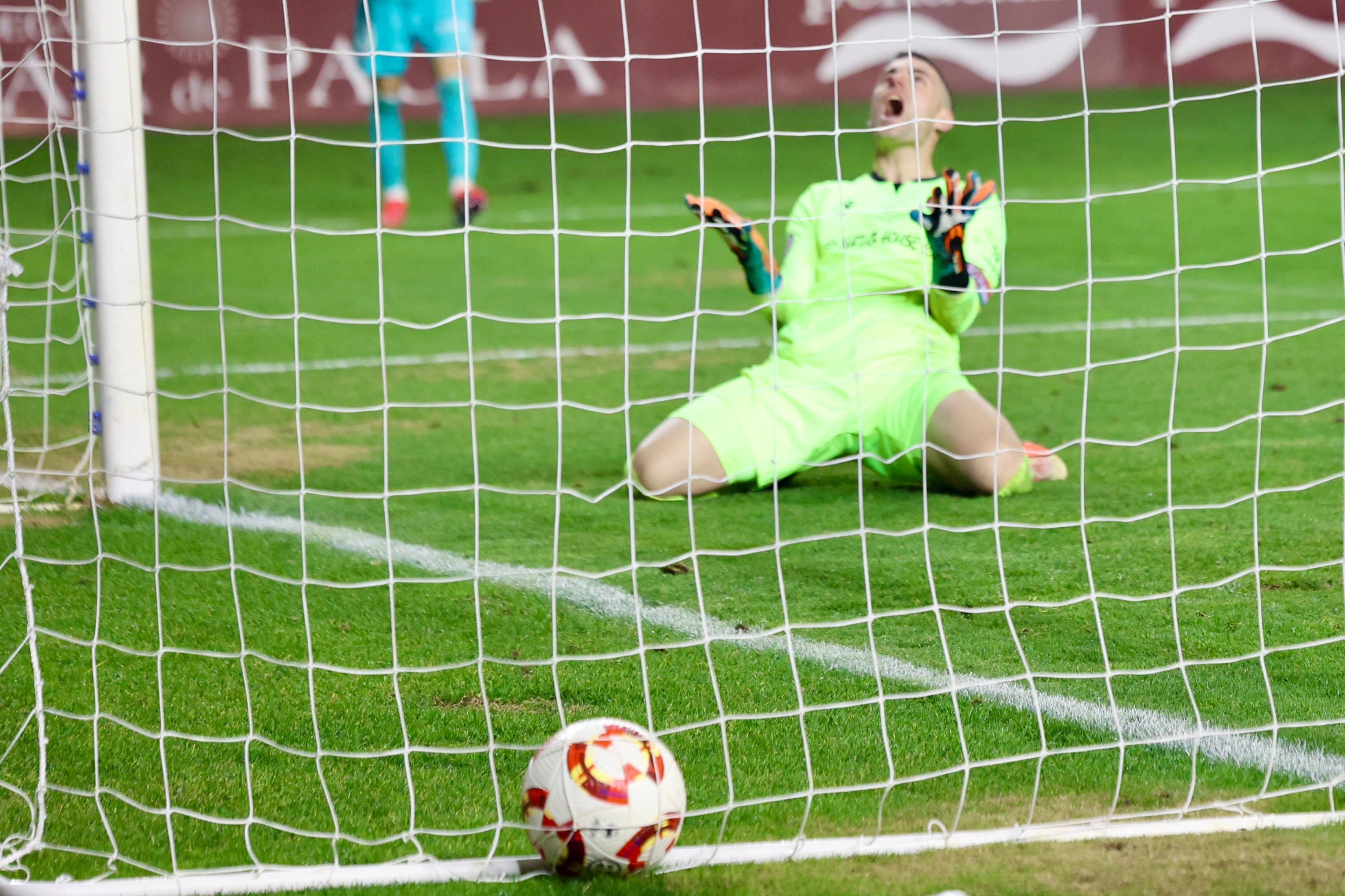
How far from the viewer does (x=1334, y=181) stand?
1161 cm

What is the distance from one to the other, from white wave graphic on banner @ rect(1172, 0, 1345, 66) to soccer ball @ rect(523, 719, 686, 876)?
1367 centimetres

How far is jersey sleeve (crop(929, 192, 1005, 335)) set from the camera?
437cm

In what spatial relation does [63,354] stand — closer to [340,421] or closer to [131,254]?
[340,421]

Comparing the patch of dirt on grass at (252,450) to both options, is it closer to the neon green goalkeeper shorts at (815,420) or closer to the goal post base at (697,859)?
the neon green goalkeeper shorts at (815,420)

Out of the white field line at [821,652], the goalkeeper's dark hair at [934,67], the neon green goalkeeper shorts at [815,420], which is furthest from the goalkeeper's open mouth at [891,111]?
the white field line at [821,652]

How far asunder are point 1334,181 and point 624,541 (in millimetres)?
9309

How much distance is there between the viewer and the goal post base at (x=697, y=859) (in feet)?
7.32

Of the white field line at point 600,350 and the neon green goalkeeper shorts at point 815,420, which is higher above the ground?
the white field line at point 600,350

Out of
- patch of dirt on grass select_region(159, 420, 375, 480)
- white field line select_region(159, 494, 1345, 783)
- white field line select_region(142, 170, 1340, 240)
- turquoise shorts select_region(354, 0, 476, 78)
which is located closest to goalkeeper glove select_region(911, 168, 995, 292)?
white field line select_region(159, 494, 1345, 783)

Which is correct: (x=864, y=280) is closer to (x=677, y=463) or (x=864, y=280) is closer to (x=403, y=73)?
(x=677, y=463)

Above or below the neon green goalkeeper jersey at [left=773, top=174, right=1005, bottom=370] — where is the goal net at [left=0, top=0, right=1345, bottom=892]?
below

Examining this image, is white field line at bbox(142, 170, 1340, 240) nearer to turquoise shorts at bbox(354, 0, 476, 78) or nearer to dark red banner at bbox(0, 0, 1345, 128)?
turquoise shorts at bbox(354, 0, 476, 78)

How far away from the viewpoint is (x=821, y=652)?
3217 mm

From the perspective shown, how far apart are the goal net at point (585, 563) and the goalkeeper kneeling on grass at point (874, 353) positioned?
9 centimetres
